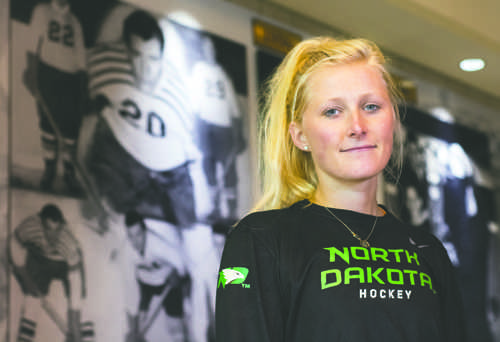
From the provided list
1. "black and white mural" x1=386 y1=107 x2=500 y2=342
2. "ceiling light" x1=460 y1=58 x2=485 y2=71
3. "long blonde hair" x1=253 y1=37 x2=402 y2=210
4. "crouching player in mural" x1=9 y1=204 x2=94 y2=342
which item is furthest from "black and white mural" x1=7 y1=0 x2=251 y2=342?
"ceiling light" x1=460 y1=58 x2=485 y2=71

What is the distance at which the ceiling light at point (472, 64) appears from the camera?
467 cm

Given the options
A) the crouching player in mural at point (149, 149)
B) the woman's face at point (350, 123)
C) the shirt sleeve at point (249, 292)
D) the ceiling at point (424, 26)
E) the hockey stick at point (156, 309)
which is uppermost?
the ceiling at point (424, 26)

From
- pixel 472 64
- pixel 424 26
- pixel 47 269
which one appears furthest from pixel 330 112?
pixel 472 64

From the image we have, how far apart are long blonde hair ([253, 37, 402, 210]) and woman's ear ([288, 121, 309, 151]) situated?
16mm

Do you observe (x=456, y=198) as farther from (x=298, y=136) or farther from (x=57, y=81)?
(x=298, y=136)

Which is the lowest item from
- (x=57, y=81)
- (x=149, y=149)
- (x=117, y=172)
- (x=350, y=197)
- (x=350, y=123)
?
(x=350, y=197)

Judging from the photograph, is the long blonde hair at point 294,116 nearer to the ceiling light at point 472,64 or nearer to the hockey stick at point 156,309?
the hockey stick at point 156,309

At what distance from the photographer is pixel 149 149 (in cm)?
292

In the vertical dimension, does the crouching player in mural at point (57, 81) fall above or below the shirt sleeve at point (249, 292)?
above

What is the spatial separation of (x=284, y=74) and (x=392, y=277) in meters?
0.55

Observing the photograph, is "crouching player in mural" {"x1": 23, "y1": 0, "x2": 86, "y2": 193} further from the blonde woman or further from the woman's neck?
the woman's neck

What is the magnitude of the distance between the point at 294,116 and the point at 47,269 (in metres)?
1.34

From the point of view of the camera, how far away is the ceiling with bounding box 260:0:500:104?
3822mm

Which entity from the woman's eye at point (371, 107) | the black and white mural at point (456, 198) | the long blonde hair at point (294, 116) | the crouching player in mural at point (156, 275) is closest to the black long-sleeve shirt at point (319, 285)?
the long blonde hair at point (294, 116)
